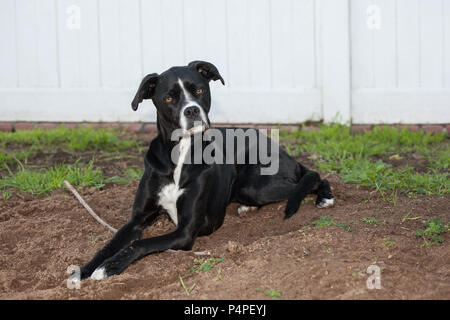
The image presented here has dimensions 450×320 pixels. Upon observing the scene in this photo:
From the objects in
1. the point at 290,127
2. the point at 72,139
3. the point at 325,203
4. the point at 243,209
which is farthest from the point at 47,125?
the point at 325,203

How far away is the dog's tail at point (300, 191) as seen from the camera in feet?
14.3

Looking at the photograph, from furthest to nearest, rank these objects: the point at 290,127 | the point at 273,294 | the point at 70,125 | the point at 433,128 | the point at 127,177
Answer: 1. the point at 70,125
2. the point at 290,127
3. the point at 433,128
4. the point at 127,177
5. the point at 273,294

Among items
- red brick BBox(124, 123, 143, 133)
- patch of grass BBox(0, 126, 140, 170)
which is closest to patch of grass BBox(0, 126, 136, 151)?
patch of grass BBox(0, 126, 140, 170)

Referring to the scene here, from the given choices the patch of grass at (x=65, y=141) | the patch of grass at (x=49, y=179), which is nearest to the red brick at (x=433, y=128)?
the patch of grass at (x=65, y=141)

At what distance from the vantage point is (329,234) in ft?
11.8

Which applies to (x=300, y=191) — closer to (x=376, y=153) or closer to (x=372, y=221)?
(x=372, y=221)

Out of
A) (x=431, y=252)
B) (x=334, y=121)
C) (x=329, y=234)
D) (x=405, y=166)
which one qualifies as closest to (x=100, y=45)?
(x=334, y=121)

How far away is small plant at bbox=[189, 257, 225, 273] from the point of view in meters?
3.30

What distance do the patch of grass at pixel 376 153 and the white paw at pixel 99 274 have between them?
7.45 ft

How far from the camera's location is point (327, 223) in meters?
3.88

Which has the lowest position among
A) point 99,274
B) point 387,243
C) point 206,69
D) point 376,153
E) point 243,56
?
point 99,274

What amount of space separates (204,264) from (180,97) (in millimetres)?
1208

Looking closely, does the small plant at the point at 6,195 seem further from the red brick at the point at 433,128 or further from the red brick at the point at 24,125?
the red brick at the point at 433,128
